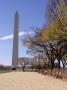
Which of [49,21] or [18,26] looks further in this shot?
[18,26]

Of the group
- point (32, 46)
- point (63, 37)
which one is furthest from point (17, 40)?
point (63, 37)

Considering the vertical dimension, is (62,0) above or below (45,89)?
above

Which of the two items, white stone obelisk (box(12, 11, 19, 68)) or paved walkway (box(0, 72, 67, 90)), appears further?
white stone obelisk (box(12, 11, 19, 68))

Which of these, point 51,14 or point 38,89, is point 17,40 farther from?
point 38,89

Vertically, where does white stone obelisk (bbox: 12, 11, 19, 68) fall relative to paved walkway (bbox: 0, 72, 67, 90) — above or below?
above

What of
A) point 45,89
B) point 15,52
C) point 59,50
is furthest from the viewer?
point 15,52

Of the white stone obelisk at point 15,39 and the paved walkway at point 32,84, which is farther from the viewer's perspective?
the white stone obelisk at point 15,39

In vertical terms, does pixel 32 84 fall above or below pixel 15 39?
below

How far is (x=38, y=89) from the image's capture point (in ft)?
66.3

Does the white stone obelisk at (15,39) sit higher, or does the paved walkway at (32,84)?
the white stone obelisk at (15,39)

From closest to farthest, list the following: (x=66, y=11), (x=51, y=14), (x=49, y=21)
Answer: (x=66, y=11) < (x=51, y=14) < (x=49, y=21)

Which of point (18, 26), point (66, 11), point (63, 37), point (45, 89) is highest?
point (18, 26)

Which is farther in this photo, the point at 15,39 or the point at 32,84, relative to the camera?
the point at 15,39

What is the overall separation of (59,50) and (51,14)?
24384 millimetres
